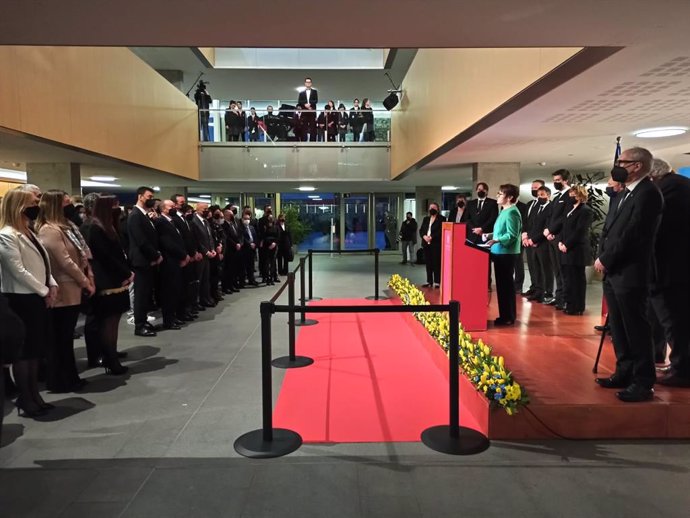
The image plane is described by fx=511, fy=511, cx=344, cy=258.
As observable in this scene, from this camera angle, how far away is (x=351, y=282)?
39.8 feet

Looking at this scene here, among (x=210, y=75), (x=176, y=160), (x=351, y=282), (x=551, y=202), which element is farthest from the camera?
(x=210, y=75)

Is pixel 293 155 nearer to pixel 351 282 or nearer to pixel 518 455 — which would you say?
pixel 351 282

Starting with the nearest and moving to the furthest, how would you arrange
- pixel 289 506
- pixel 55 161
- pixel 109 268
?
1. pixel 289 506
2. pixel 109 268
3. pixel 55 161

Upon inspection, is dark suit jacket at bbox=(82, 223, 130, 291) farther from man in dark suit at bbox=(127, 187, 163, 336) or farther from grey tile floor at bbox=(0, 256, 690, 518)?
man in dark suit at bbox=(127, 187, 163, 336)

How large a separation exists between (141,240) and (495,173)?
6.75 meters

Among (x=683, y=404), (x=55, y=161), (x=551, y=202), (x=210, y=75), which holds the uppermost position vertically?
(x=210, y=75)

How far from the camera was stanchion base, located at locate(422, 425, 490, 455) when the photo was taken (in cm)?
337

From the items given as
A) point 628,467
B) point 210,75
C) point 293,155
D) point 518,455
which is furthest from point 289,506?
point 210,75

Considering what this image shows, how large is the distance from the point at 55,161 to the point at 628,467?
994cm

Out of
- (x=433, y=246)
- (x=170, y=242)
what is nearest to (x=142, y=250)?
(x=170, y=242)

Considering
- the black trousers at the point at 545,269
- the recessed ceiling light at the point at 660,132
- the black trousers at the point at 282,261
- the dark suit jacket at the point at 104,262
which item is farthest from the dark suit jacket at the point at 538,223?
the black trousers at the point at 282,261

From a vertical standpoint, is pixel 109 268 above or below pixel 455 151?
below

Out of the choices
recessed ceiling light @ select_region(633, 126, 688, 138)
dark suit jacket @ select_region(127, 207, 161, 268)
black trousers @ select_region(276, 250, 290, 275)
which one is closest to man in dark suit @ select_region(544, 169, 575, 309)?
recessed ceiling light @ select_region(633, 126, 688, 138)

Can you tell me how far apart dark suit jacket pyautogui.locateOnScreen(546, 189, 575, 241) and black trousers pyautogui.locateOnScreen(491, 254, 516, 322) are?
1.31m
